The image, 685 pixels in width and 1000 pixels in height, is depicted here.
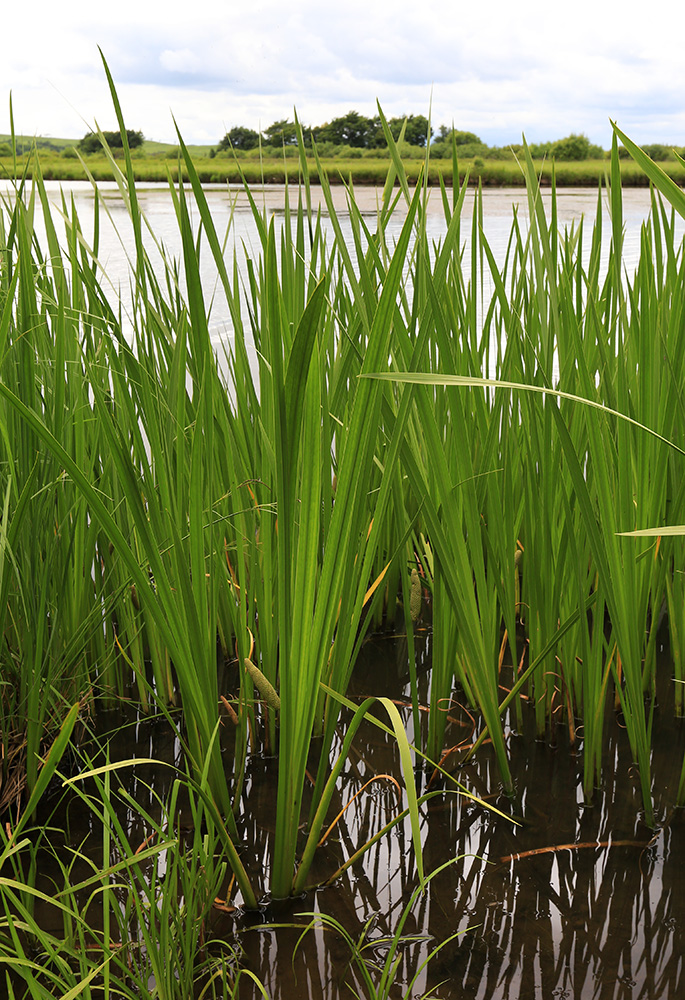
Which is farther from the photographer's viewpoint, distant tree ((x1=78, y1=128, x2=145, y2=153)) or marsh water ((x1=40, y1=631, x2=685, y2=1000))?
distant tree ((x1=78, y1=128, x2=145, y2=153))

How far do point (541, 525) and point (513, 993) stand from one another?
41cm

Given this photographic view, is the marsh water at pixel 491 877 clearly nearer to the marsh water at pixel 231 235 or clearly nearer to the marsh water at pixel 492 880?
the marsh water at pixel 492 880

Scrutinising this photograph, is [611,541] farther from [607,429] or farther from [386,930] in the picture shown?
[386,930]

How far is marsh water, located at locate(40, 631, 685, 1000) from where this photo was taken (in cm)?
56

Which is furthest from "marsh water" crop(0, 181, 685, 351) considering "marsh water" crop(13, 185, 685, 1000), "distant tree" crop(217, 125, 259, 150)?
"marsh water" crop(13, 185, 685, 1000)

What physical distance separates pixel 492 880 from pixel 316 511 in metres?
0.37

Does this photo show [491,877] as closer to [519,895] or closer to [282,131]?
[519,895]

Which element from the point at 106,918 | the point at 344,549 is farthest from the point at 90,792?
the point at 344,549

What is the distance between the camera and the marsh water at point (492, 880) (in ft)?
1.84

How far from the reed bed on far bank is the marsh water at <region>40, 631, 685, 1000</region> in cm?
3

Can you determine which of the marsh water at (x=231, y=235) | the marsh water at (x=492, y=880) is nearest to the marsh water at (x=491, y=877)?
the marsh water at (x=492, y=880)

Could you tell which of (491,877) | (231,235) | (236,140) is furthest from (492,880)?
(231,235)

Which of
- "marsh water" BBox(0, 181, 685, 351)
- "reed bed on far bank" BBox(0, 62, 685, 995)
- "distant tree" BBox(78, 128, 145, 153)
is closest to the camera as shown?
"reed bed on far bank" BBox(0, 62, 685, 995)

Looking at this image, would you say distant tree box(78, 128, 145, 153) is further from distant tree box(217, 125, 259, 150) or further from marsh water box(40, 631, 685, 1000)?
marsh water box(40, 631, 685, 1000)
